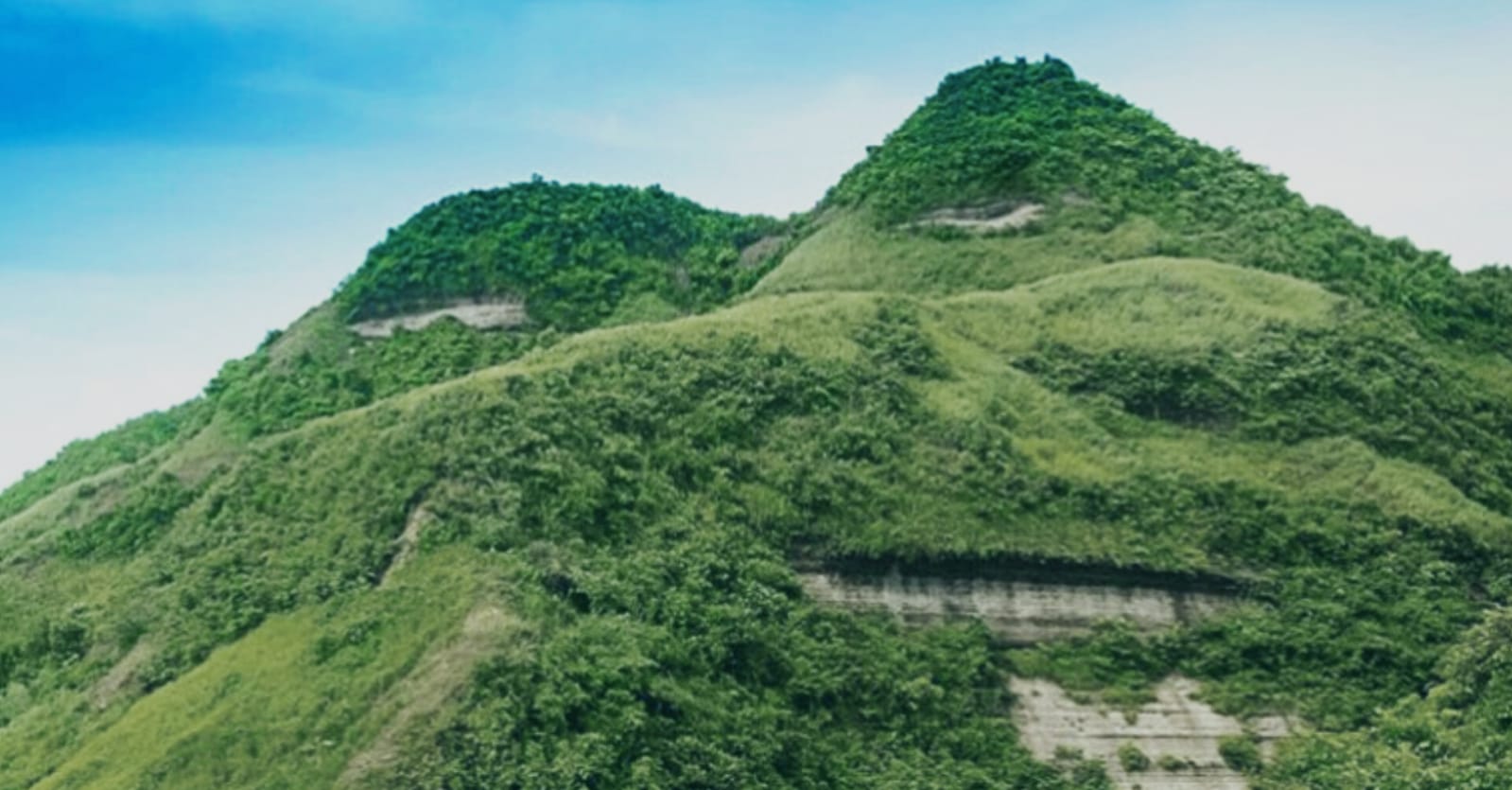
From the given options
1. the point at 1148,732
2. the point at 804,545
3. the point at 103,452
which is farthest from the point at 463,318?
the point at 1148,732

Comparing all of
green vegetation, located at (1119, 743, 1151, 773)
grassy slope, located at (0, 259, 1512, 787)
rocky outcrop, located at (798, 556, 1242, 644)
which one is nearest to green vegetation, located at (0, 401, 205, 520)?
grassy slope, located at (0, 259, 1512, 787)

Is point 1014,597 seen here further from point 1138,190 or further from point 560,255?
point 560,255

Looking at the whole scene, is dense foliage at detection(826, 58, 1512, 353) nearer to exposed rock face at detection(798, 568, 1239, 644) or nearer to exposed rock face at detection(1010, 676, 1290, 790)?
exposed rock face at detection(798, 568, 1239, 644)

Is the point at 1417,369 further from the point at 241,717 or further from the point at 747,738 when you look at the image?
the point at 241,717

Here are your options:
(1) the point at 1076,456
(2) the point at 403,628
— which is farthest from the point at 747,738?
(1) the point at 1076,456

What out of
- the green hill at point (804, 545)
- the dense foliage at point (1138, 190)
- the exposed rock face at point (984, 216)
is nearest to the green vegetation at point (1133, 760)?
the green hill at point (804, 545)

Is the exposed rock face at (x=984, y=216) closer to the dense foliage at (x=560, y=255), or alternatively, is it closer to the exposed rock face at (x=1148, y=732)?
the dense foliage at (x=560, y=255)

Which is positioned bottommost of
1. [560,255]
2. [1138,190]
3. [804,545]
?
[804,545]
